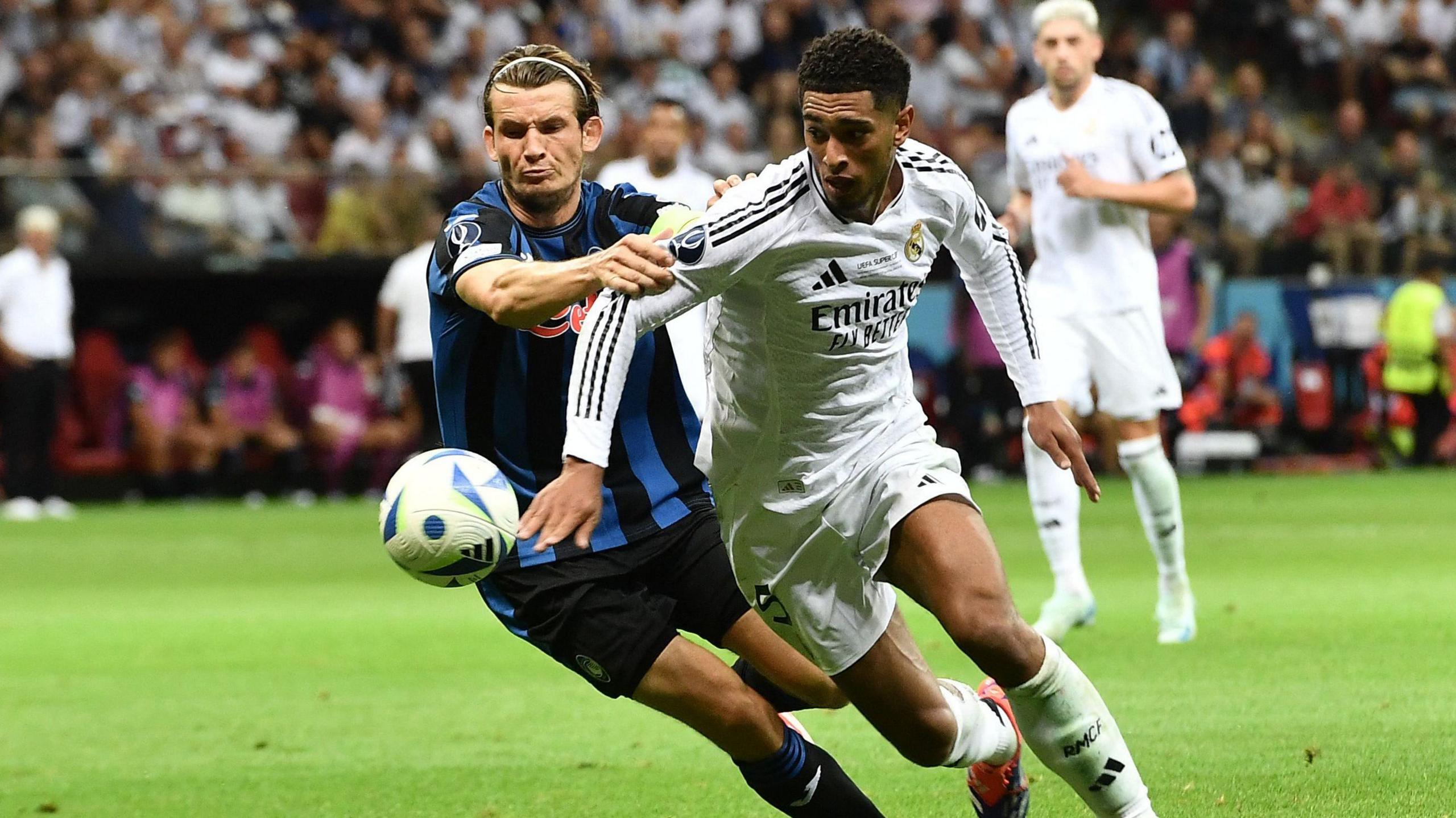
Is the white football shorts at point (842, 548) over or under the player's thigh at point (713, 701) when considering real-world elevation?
over

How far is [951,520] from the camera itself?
14.3ft

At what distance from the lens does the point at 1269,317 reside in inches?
790

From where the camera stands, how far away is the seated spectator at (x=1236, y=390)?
1936 centimetres

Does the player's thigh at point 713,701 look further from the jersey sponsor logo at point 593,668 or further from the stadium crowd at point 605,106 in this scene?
the stadium crowd at point 605,106

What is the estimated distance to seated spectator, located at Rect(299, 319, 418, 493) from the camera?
18.7 m

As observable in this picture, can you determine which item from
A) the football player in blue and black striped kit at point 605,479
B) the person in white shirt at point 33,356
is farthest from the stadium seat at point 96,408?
the football player in blue and black striped kit at point 605,479

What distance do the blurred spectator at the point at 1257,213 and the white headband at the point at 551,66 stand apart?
16410 millimetres

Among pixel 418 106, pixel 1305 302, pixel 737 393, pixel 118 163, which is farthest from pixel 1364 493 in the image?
pixel 737 393

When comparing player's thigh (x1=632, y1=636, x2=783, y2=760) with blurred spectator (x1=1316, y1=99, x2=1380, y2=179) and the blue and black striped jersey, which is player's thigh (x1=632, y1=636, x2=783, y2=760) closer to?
the blue and black striped jersey

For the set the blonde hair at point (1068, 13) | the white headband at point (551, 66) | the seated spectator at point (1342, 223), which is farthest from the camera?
the seated spectator at point (1342, 223)

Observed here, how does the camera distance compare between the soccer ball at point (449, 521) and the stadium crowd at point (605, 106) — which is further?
the stadium crowd at point (605, 106)

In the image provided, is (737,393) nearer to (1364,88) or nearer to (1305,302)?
(1305,302)

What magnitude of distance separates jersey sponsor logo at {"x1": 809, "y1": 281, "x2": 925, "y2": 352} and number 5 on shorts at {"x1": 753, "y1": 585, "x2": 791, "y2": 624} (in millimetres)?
675

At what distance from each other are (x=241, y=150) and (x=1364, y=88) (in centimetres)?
1499
